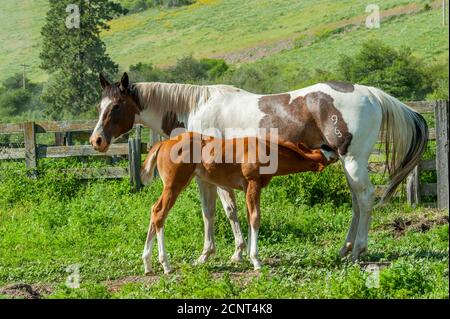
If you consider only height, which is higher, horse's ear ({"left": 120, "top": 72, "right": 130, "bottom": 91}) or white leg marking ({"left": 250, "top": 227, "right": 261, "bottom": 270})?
horse's ear ({"left": 120, "top": 72, "right": 130, "bottom": 91})

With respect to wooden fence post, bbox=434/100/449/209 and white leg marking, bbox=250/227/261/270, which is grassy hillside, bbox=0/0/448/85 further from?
white leg marking, bbox=250/227/261/270

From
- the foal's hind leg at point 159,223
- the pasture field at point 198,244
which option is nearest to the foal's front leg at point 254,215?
the pasture field at point 198,244

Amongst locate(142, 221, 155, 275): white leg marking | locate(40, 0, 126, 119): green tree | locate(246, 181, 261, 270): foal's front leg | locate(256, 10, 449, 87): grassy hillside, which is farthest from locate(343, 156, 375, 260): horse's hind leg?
locate(256, 10, 449, 87): grassy hillside

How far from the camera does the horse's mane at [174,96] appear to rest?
10.1m

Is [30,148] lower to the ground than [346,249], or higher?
higher

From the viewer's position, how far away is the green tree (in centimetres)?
4316

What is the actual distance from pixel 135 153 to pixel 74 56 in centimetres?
3045

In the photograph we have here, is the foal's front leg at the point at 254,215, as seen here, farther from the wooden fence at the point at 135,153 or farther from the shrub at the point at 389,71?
the shrub at the point at 389,71

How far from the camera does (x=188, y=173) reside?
9.01 m

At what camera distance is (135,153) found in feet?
48.1

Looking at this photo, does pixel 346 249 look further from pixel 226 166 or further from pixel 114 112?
pixel 114 112

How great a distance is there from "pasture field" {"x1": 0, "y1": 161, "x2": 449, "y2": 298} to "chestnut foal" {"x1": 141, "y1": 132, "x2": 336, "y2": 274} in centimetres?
54

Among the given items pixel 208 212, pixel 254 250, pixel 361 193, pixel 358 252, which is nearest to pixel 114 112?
pixel 208 212
